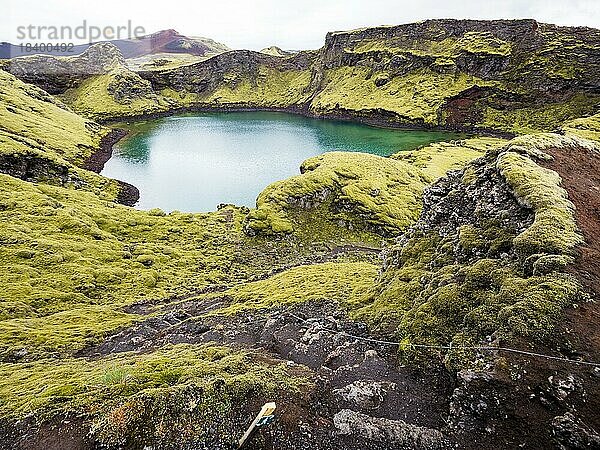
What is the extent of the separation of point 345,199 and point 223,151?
56.4 metres

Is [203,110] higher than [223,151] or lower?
higher

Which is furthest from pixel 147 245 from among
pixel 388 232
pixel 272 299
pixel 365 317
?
pixel 365 317

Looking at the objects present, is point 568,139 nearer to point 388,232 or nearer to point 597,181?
point 597,181

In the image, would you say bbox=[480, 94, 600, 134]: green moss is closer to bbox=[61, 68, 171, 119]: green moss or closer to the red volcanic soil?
the red volcanic soil

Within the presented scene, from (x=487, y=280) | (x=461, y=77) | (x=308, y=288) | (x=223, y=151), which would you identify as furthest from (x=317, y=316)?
(x=461, y=77)

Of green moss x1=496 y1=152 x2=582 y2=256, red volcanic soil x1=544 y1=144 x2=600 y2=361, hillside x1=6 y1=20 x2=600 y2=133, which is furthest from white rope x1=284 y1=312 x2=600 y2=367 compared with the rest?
hillside x1=6 y1=20 x2=600 y2=133

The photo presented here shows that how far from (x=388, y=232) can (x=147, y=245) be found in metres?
29.4

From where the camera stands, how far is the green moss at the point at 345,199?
168 ft

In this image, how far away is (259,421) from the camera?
1192 centimetres

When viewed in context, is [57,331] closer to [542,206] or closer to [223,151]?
[542,206]

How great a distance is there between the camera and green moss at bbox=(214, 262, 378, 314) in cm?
2480

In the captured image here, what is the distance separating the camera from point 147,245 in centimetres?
4450

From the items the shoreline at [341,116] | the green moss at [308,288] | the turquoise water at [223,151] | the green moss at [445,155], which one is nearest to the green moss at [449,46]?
the shoreline at [341,116]

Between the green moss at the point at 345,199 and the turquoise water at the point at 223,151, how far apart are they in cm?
1288
